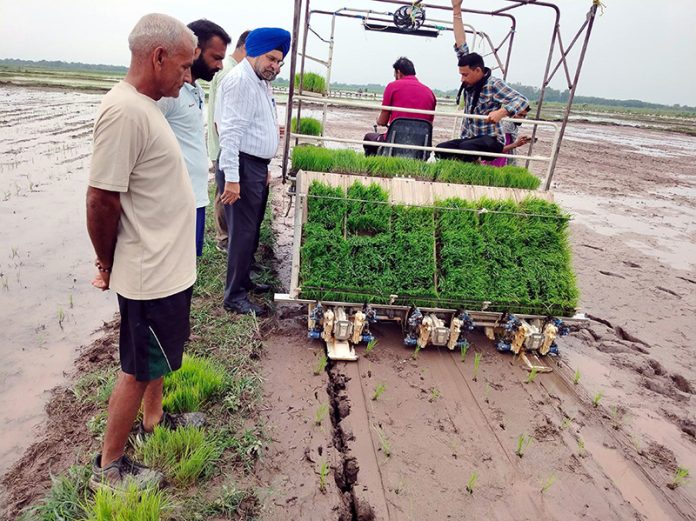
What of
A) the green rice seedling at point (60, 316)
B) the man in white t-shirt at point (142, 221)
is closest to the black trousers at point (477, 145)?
the man in white t-shirt at point (142, 221)

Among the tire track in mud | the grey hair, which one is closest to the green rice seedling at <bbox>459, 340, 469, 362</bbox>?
the tire track in mud

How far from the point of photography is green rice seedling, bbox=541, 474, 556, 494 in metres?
2.62

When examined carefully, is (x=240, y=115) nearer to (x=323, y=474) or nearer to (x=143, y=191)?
(x=143, y=191)

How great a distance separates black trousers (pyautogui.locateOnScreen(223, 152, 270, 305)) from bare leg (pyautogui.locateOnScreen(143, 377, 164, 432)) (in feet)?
5.50

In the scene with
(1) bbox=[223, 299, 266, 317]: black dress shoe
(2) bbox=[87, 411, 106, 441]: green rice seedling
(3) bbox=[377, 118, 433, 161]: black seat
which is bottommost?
(2) bbox=[87, 411, 106, 441]: green rice seedling

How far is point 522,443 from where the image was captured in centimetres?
296

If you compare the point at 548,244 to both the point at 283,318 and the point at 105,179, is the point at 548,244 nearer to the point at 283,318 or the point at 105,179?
the point at 283,318

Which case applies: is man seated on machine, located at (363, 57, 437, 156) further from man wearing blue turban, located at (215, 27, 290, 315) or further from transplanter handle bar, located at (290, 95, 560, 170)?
man wearing blue turban, located at (215, 27, 290, 315)

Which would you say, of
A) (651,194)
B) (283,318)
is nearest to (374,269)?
(283,318)

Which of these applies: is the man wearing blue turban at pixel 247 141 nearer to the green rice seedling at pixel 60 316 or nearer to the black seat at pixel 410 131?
the black seat at pixel 410 131

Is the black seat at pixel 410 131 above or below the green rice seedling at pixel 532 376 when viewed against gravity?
above

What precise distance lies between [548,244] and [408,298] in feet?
4.65

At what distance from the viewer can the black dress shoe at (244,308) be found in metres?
4.18

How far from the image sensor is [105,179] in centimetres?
179
